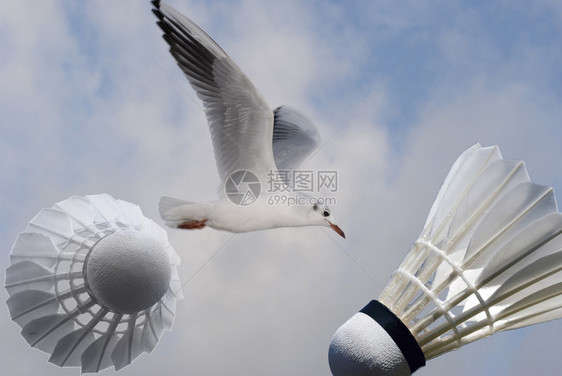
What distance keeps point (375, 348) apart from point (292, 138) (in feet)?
5.84

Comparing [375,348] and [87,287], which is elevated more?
[375,348]

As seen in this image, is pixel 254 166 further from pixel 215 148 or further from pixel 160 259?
pixel 160 259

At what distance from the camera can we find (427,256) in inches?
63.3

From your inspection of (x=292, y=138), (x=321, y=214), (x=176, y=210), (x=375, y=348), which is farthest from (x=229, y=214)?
(x=375, y=348)

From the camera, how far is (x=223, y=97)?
2.47m

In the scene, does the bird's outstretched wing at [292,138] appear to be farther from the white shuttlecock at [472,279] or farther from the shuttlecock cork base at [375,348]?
the shuttlecock cork base at [375,348]

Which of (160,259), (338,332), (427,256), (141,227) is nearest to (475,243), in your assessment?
(427,256)

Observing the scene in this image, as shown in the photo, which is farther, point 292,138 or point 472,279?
point 292,138

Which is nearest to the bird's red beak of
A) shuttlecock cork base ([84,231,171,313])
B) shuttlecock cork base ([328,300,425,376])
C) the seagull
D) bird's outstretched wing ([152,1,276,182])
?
the seagull

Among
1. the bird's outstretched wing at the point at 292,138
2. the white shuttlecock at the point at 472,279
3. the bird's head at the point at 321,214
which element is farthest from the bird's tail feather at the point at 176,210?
the white shuttlecock at the point at 472,279

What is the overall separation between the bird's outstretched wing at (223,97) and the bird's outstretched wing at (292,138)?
1.57ft

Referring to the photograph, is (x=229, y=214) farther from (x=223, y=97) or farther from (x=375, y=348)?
(x=375, y=348)

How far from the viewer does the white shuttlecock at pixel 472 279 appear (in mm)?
1464

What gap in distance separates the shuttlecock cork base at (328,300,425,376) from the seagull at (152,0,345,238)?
1127 mm
